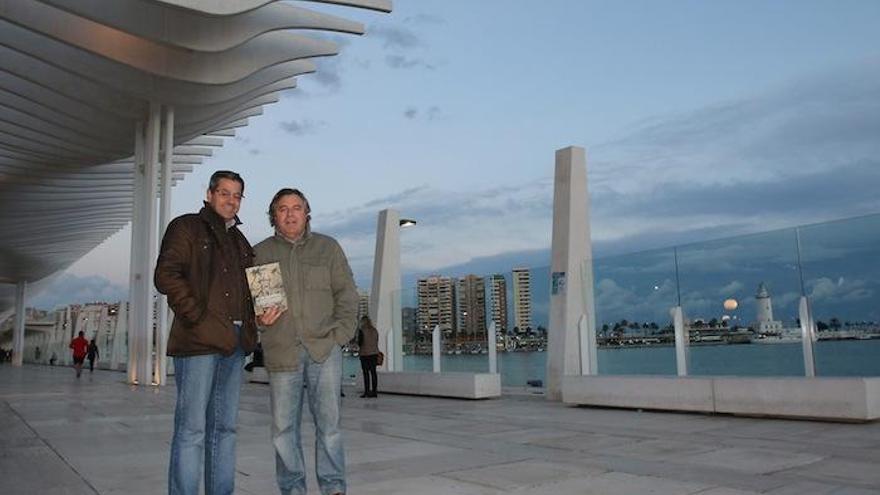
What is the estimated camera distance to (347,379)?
59.8 ft

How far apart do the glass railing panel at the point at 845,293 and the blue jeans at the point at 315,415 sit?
282 inches

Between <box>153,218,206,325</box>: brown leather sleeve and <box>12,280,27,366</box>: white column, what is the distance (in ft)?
189

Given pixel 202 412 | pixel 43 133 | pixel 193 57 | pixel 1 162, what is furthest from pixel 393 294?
pixel 1 162

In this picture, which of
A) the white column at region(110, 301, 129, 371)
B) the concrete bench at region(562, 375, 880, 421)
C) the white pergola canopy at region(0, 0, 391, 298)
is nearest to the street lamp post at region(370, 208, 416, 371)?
the white pergola canopy at region(0, 0, 391, 298)

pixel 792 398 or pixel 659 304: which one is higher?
pixel 659 304

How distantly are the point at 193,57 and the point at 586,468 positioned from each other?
17874 mm

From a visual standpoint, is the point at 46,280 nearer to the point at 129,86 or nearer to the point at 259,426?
the point at 129,86

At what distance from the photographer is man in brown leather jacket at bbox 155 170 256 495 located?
338 centimetres

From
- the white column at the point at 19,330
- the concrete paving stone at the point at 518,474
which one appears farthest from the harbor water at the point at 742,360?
the white column at the point at 19,330

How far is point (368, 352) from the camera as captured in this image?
1348 centimetres

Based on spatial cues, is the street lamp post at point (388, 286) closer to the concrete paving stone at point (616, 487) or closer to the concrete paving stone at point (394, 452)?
the concrete paving stone at point (394, 452)

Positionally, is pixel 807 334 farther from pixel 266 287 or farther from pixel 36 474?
pixel 36 474

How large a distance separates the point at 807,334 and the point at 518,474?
19.0 ft

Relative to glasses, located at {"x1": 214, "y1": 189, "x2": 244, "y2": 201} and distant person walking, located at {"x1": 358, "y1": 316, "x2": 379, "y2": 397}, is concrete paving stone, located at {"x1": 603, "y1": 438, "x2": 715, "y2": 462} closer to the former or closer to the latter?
glasses, located at {"x1": 214, "y1": 189, "x2": 244, "y2": 201}
